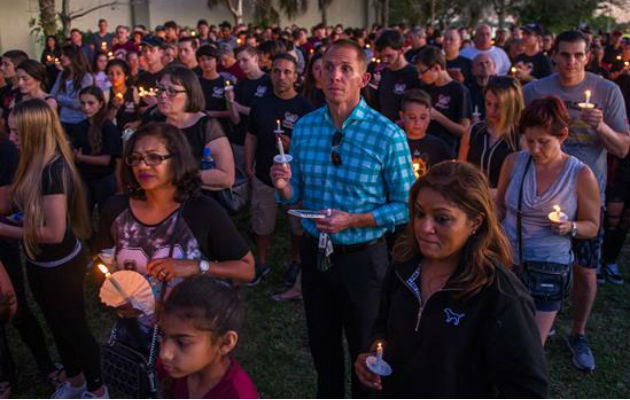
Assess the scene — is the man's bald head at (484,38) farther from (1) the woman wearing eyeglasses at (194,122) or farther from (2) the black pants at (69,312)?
(2) the black pants at (69,312)

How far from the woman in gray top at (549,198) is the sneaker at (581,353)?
3.08 feet

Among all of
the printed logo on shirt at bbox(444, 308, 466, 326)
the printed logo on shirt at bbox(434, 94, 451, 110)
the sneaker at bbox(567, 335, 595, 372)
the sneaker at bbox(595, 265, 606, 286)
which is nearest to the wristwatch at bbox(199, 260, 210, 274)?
the printed logo on shirt at bbox(444, 308, 466, 326)

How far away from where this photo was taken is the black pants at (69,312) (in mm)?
3590

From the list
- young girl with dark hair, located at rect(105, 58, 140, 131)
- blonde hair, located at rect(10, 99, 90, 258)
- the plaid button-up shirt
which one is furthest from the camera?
young girl with dark hair, located at rect(105, 58, 140, 131)

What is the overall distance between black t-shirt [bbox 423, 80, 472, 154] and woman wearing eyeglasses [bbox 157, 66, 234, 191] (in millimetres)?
2601

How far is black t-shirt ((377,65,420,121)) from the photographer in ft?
22.3

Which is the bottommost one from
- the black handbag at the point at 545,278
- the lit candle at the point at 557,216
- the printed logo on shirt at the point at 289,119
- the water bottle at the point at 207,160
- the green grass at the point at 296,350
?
the green grass at the point at 296,350

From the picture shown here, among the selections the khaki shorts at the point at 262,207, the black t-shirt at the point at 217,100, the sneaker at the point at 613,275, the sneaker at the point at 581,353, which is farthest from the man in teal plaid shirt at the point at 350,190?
the black t-shirt at the point at 217,100

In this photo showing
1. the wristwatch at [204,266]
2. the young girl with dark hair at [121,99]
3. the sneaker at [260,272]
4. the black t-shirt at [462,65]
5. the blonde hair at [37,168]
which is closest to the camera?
the wristwatch at [204,266]

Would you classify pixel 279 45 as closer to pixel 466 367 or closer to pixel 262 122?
pixel 262 122

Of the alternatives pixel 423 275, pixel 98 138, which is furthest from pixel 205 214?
pixel 98 138

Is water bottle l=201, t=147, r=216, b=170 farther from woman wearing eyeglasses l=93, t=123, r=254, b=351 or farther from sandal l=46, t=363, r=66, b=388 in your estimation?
sandal l=46, t=363, r=66, b=388

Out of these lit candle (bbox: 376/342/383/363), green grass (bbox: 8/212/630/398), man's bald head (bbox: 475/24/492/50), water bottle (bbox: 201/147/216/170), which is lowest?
green grass (bbox: 8/212/630/398)

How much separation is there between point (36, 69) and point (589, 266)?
5.34 metres
